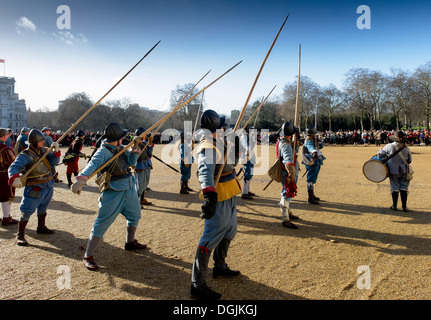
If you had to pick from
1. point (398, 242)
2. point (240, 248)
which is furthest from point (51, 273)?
point (398, 242)

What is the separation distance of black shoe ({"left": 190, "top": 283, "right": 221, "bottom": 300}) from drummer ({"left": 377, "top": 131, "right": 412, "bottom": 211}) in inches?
223

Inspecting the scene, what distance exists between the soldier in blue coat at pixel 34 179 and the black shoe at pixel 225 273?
350cm

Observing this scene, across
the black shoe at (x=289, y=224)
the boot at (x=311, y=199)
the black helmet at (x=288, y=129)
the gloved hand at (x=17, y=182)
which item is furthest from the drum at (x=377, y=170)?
the gloved hand at (x=17, y=182)

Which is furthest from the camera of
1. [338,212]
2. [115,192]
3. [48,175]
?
[338,212]

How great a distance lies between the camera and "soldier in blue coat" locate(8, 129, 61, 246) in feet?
15.8

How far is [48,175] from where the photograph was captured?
5.25m

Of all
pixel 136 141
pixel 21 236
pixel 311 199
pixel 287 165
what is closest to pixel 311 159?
pixel 311 199

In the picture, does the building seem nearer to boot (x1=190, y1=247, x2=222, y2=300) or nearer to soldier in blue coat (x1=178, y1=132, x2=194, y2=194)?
soldier in blue coat (x1=178, y1=132, x2=194, y2=194)

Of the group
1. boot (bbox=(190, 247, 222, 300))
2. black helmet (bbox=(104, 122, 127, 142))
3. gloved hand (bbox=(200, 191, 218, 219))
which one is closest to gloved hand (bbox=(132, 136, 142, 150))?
black helmet (bbox=(104, 122, 127, 142))

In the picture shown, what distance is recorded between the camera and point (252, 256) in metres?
4.38

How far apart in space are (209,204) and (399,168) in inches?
231
